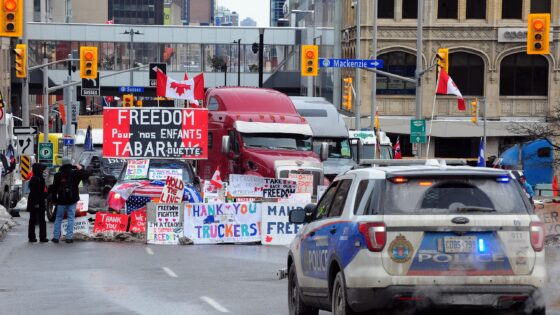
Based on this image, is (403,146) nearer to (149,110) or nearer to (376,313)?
(149,110)

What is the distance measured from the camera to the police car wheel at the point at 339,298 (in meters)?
11.0

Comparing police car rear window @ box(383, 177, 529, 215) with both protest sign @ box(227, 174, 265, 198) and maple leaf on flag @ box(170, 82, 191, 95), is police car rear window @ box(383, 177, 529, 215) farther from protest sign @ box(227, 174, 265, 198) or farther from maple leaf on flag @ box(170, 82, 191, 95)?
maple leaf on flag @ box(170, 82, 191, 95)

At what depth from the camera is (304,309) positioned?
510 inches

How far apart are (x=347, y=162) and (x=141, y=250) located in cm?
1686

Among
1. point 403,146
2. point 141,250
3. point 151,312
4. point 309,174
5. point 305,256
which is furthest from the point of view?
point 403,146

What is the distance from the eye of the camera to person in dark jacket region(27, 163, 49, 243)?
25.8 metres

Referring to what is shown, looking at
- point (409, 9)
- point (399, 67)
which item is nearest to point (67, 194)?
point (399, 67)

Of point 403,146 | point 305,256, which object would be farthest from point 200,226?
point 403,146

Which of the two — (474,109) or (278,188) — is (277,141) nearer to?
(278,188)

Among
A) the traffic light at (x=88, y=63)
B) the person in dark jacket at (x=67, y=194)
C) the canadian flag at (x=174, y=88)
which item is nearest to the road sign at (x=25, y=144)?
the traffic light at (x=88, y=63)

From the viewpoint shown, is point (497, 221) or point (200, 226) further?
point (200, 226)

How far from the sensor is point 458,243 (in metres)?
10.7

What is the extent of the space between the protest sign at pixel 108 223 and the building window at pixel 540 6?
47.1 metres

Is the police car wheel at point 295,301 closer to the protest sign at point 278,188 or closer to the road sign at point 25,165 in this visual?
the protest sign at point 278,188
